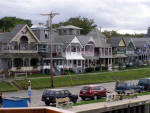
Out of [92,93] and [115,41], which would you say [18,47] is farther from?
[115,41]

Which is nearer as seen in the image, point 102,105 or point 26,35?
point 102,105

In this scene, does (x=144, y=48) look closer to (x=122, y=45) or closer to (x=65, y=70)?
(x=122, y=45)

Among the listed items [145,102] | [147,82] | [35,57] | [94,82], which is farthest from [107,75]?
[145,102]

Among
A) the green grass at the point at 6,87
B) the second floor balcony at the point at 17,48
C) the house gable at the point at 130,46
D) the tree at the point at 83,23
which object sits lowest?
the green grass at the point at 6,87

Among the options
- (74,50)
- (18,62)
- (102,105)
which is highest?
(74,50)

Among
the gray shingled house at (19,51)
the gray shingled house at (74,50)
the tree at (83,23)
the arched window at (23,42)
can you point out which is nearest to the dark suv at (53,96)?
the gray shingled house at (19,51)

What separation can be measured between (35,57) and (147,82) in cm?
2603

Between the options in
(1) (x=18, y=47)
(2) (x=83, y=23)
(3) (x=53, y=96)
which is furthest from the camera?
(2) (x=83, y=23)

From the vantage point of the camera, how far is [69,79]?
5672cm

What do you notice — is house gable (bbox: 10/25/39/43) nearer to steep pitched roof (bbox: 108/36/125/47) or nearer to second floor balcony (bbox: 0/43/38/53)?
second floor balcony (bbox: 0/43/38/53)

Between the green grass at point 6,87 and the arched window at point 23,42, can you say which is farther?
the arched window at point 23,42

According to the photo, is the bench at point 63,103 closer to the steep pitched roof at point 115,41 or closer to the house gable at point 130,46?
the steep pitched roof at point 115,41

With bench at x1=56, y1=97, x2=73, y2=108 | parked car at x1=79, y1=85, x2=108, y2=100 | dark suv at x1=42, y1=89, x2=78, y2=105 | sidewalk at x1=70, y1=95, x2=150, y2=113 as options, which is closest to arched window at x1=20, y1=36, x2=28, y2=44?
parked car at x1=79, y1=85, x2=108, y2=100

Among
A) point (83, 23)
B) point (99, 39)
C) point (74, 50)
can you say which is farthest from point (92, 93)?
point (83, 23)
